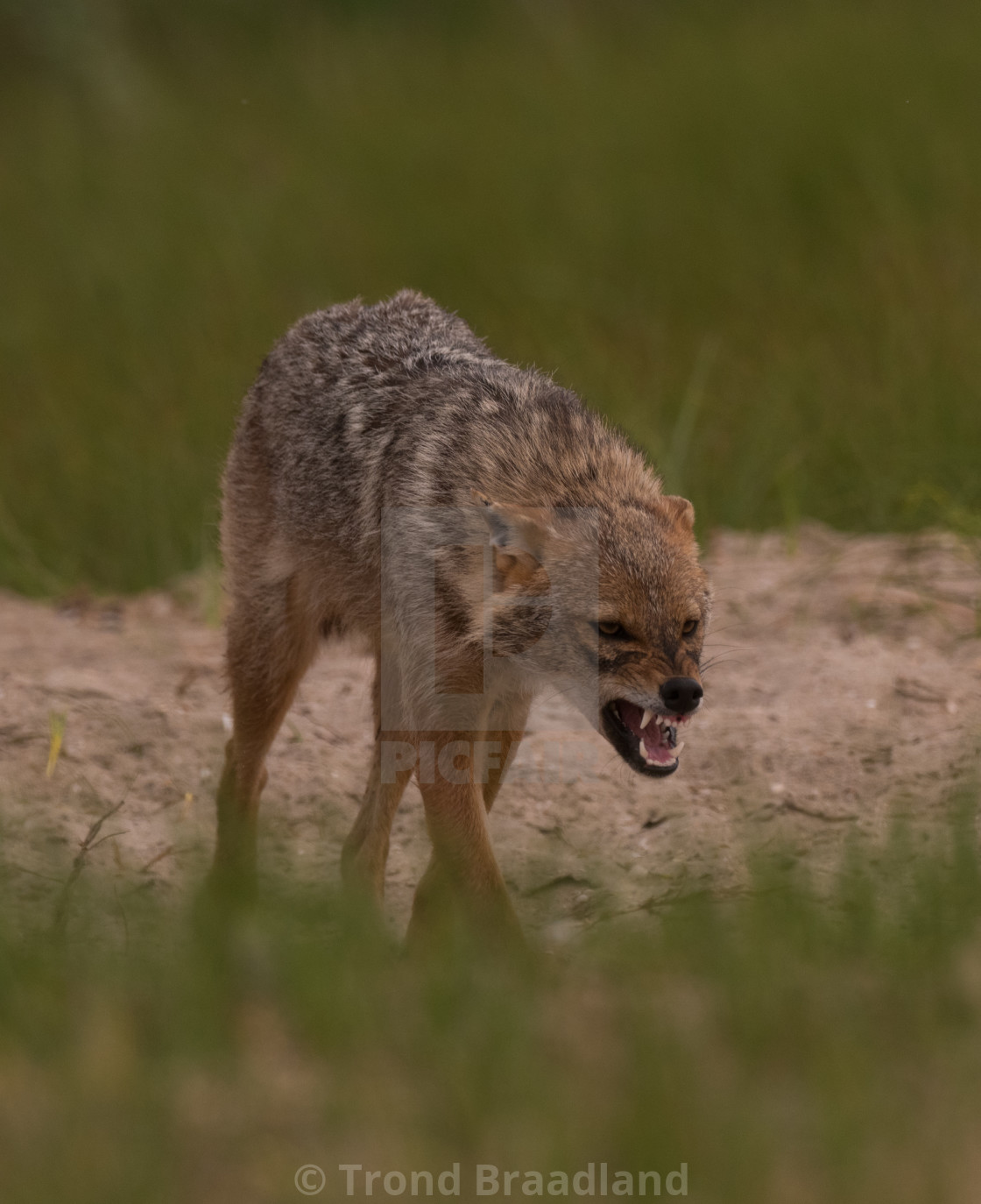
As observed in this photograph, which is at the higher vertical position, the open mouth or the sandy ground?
the sandy ground

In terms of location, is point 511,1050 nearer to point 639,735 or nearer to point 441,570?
point 639,735

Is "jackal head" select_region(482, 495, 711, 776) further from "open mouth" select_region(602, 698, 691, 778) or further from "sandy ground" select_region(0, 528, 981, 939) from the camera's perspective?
"sandy ground" select_region(0, 528, 981, 939)

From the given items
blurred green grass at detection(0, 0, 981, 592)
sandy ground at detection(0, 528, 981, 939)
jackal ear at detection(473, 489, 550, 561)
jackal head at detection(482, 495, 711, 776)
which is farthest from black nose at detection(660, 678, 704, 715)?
blurred green grass at detection(0, 0, 981, 592)

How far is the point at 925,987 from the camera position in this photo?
10.6ft

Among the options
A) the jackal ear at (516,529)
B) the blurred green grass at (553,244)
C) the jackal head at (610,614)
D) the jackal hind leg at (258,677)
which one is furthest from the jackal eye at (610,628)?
the blurred green grass at (553,244)

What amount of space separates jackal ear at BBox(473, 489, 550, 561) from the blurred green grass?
326cm

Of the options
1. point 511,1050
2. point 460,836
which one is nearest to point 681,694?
point 460,836

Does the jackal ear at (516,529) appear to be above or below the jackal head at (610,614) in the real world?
above

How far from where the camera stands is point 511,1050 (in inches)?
115

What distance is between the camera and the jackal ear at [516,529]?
14.2 feet

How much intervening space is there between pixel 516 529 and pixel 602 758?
161cm

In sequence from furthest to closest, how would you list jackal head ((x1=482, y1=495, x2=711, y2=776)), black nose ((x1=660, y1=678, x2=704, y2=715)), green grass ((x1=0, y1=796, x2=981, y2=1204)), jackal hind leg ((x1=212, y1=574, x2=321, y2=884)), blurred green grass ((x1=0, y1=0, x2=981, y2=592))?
1. blurred green grass ((x1=0, y1=0, x2=981, y2=592))
2. jackal hind leg ((x1=212, y1=574, x2=321, y2=884))
3. jackal head ((x1=482, y1=495, x2=711, y2=776))
4. black nose ((x1=660, y1=678, x2=704, y2=715))
5. green grass ((x1=0, y1=796, x2=981, y2=1204))

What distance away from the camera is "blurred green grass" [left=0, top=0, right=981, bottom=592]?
27.3 ft

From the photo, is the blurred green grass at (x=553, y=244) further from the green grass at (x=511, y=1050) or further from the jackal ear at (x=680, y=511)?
the green grass at (x=511, y=1050)
